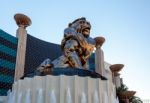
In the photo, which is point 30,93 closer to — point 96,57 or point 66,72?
point 66,72

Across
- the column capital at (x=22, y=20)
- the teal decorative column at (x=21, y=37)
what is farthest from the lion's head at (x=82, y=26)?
the column capital at (x=22, y=20)

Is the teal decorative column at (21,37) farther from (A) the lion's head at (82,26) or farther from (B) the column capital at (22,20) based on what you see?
(A) the lion's head at (82,26)

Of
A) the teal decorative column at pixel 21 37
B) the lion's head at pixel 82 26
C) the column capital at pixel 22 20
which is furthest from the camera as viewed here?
the column capital at pixel 22 20

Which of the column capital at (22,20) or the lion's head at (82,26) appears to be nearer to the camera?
the lion's head at (82,26)

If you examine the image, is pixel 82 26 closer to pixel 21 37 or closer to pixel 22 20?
pixel 22 20

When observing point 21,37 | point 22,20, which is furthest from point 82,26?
point 21,37

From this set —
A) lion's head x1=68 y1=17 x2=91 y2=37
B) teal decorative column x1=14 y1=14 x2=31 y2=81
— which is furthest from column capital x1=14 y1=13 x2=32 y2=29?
lion's head x1=68 y1=17 x2=91 y2=37

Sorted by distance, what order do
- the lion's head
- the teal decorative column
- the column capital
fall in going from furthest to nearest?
the column capital → the teal decorative column → the lion's head

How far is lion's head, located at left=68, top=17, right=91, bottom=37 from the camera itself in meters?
14.4

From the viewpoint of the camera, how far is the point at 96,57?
130ft

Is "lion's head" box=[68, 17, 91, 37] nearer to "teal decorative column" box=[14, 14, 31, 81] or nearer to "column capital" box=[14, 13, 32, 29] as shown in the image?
"teal decorative column" box=[14, 14, 31, 81]

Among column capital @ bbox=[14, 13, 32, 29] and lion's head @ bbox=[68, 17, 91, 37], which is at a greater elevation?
column capital @ bbox=[14, 13, 32, 29]

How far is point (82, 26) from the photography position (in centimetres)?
1448

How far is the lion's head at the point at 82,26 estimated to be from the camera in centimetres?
1441
